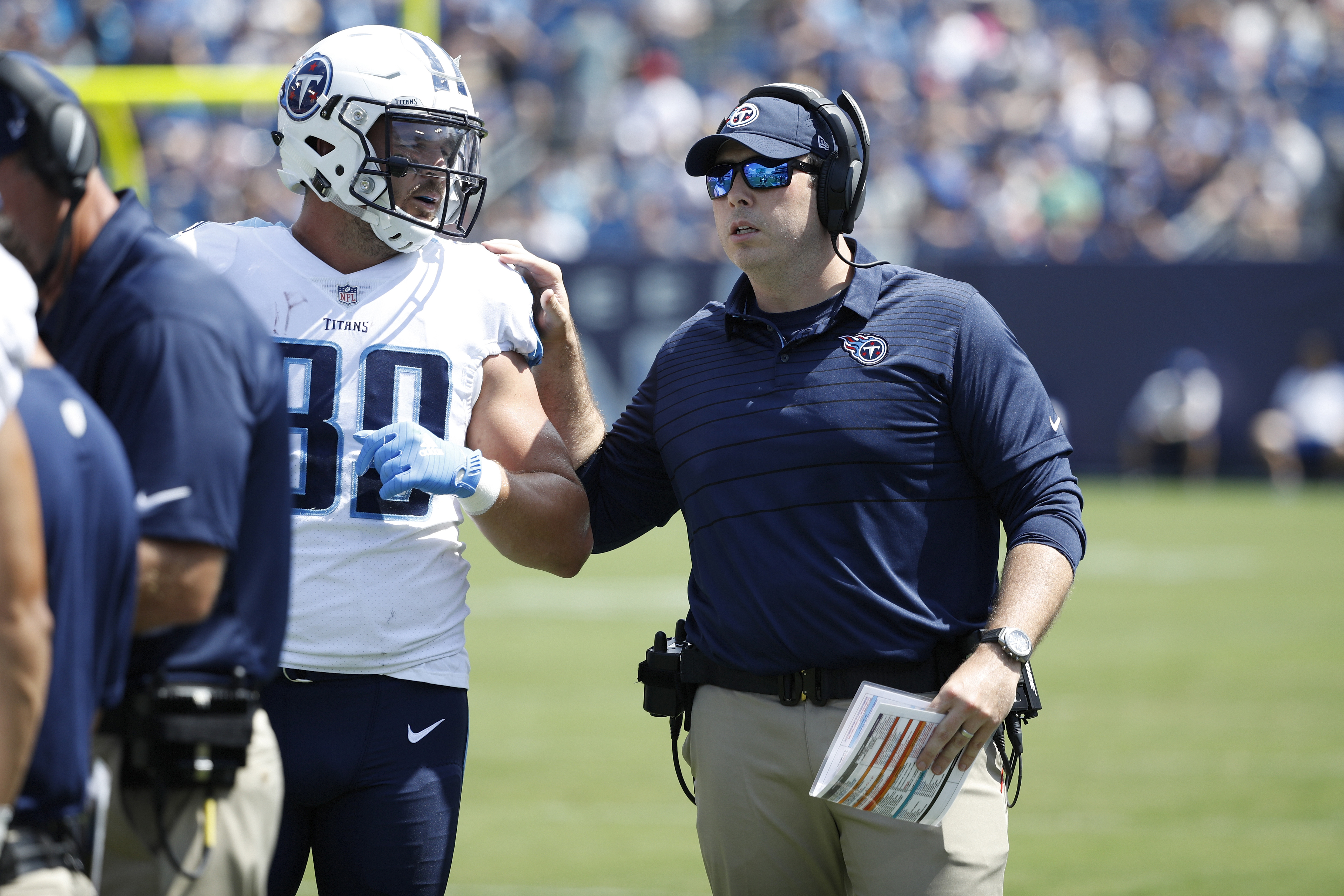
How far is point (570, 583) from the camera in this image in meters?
12.9

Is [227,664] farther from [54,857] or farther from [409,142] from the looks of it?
[409,142]

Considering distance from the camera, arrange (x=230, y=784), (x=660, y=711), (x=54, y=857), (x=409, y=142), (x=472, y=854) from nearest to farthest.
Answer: (x=54, y=857) → (x=230, y=784) → (x=409, y=142) → (x=660, y=711) → (x=472, y=854)

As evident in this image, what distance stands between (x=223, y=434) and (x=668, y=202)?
1783 centimetres

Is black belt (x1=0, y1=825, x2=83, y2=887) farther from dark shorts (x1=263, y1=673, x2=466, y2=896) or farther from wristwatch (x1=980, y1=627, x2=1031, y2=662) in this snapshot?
wristwatch (x1=980, y1=627, x2=1031, y2=662)

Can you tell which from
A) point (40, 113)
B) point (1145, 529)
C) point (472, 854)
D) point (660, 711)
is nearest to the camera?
point (40, 113)

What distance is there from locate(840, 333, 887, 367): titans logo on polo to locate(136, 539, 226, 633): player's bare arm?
1504 mm

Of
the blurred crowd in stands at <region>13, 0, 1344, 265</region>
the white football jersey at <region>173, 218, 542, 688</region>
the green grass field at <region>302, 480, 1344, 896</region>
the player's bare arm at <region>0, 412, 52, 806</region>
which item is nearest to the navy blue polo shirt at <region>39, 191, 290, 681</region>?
the player's bare arm at <region>0, 412, 52, 806</region>

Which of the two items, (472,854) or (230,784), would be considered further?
(472,854)

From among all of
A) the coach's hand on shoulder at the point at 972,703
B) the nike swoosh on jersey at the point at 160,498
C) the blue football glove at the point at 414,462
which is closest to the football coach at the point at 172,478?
the nike swoosh on jersey at the point at 160,498

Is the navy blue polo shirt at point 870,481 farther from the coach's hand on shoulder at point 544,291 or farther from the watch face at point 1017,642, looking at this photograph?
the coach's hand on shoulder at point 544,291

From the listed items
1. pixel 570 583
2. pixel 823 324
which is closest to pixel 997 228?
pixel 570 583

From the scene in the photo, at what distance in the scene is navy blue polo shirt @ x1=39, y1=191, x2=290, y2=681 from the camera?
2215 mm

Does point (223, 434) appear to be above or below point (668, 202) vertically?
above

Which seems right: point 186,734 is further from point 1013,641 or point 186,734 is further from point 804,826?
point 1013,641
